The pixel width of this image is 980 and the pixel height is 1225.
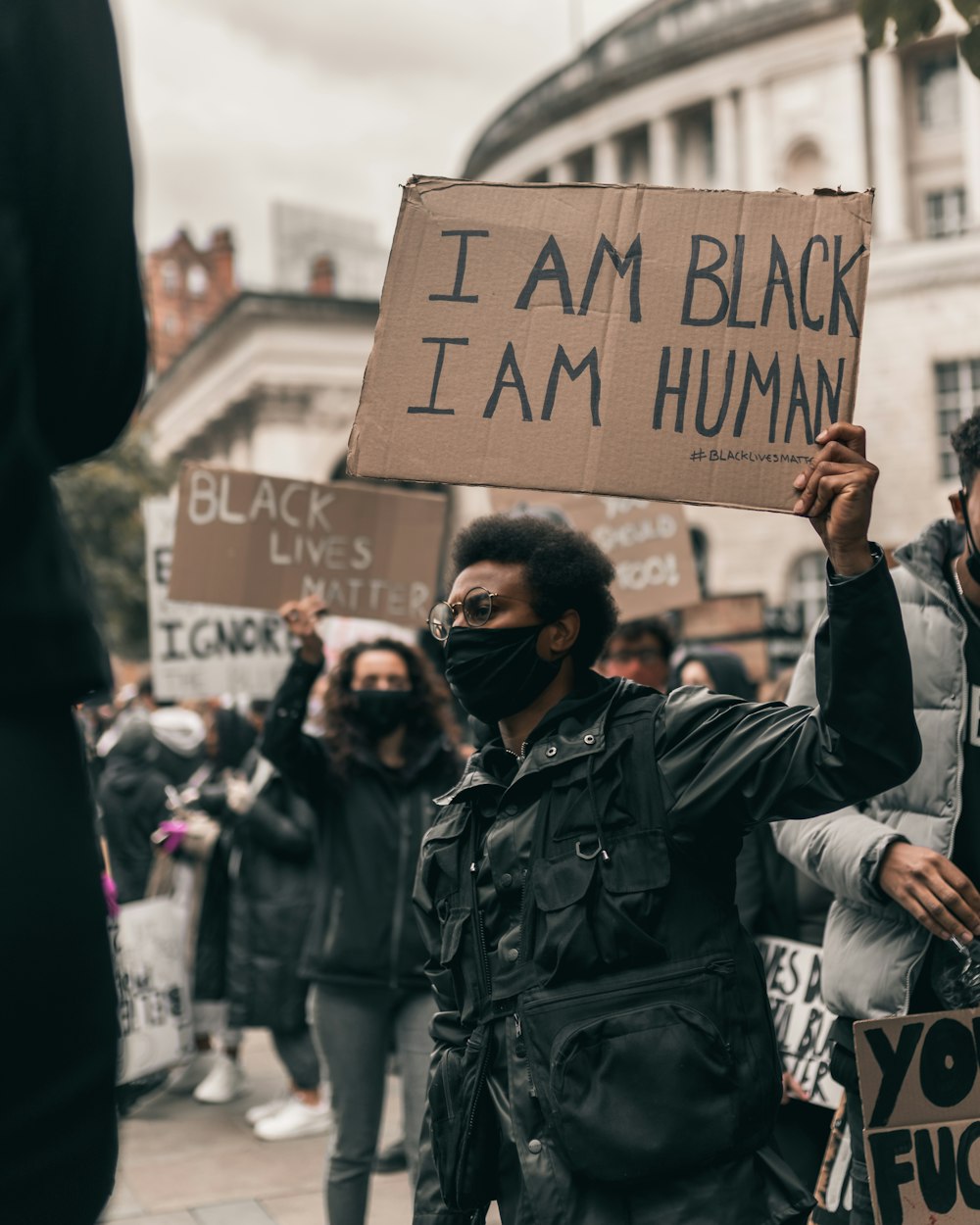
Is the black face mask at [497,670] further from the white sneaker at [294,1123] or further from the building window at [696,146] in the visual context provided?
the building window at [696,146]

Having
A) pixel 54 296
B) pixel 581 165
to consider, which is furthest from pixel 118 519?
pixel 54 296

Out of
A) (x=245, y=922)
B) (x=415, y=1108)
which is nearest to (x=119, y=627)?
(x=245, y=922)

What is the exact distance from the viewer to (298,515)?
6.11 metres

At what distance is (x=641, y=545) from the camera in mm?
7102

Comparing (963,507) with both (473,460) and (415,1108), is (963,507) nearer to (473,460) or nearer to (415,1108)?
(473,460)

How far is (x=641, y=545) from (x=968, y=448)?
4091mm

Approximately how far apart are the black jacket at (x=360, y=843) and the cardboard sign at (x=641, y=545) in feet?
6.00

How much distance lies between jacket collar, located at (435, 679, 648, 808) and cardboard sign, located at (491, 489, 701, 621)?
3.90 meters

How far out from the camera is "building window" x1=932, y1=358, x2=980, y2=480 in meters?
38.1

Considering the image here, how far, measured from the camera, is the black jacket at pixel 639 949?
2.37m

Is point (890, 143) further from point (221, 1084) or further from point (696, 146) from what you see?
Answer: point (221, 1084)

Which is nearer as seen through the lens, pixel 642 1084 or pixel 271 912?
pixel 642 1084

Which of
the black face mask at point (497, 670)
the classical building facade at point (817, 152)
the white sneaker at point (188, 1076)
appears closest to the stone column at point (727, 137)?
the classical building facade at point (817, 152)

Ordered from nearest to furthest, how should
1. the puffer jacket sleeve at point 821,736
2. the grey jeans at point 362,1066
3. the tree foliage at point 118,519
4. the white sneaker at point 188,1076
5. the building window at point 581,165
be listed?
the puffer jacket sleeve at point 821,736, the grey jeans at point 362,1066, the white sneaker at point 188,1076, the tree foliage at point 118,519, the building window at point 581,165
